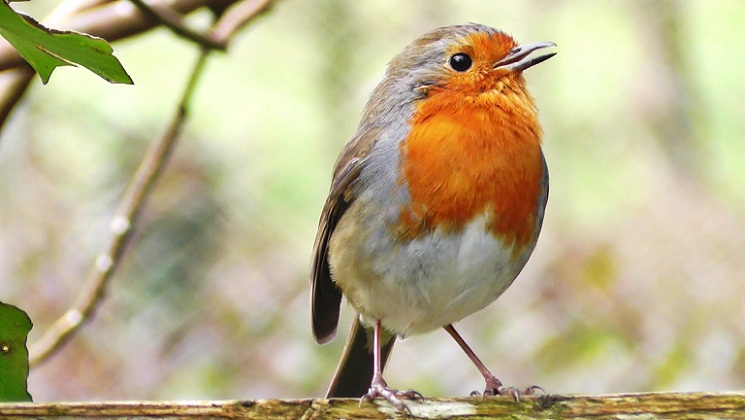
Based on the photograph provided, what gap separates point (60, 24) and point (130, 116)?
123 inches

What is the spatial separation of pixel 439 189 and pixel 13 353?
135 centimetres

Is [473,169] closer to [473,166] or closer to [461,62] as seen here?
[473,166]

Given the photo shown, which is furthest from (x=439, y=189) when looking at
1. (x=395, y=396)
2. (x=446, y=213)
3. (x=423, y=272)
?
(x=395, y=396)

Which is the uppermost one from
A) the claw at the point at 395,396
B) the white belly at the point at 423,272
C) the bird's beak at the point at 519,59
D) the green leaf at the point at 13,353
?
the bird's beak at the point at 519,59

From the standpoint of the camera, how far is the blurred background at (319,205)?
13.3 ft

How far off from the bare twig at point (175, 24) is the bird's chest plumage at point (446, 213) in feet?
1.79

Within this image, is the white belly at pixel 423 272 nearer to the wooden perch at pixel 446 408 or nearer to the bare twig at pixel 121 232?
the bare twig at pixel 121 232

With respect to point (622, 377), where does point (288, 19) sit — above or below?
above

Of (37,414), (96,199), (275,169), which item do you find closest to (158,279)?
(96,199)

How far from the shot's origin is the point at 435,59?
308 centimetres

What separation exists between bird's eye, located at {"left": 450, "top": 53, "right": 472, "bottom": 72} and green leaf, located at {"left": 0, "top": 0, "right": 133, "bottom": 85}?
1713 millimetres

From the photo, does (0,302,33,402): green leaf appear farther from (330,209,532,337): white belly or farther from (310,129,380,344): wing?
(310,129,380,344): wing

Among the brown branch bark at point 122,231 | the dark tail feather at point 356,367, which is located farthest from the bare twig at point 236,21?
the dark tail feather at point 356,367

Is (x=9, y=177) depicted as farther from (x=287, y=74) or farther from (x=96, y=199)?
(x=287, y=74)
